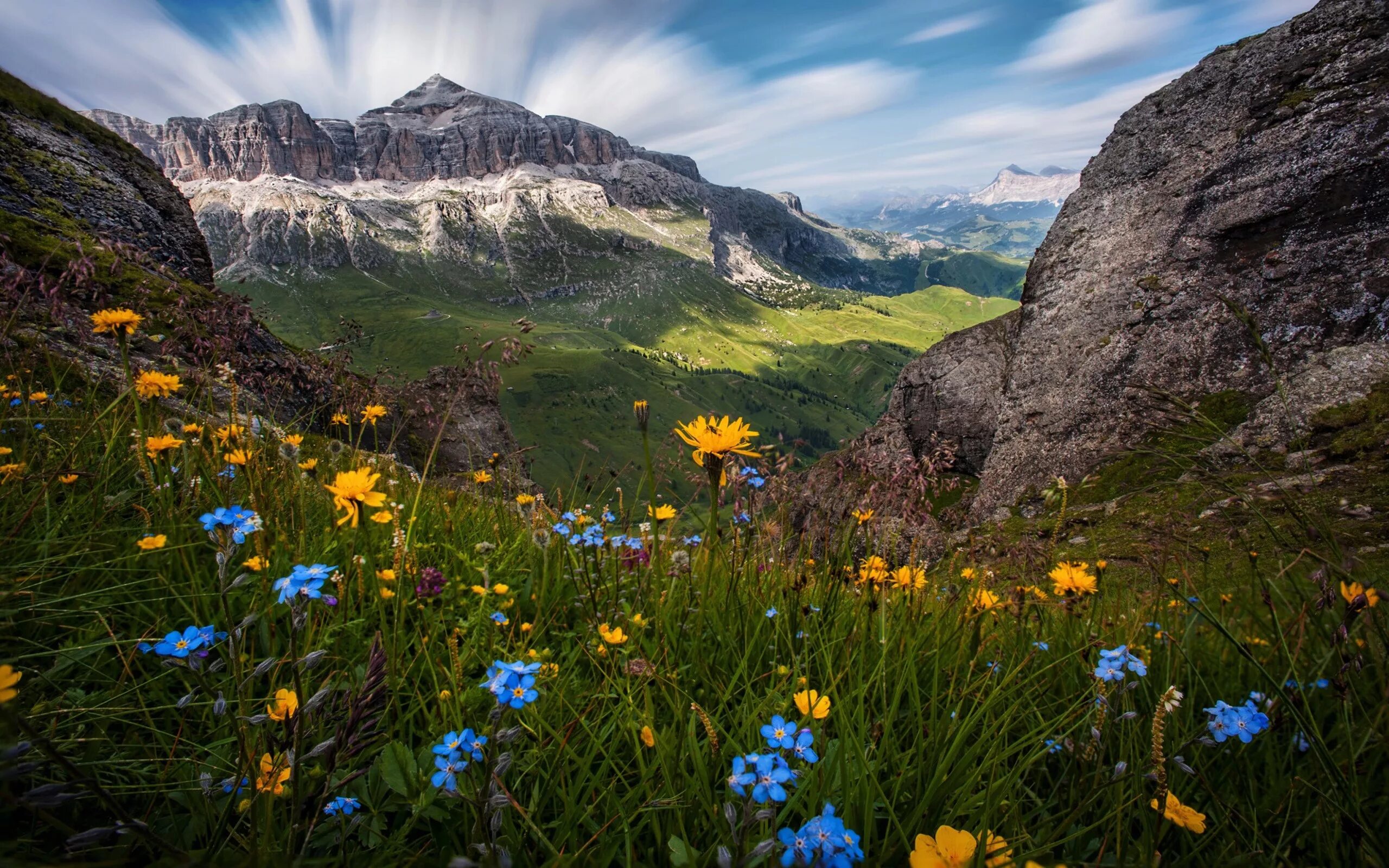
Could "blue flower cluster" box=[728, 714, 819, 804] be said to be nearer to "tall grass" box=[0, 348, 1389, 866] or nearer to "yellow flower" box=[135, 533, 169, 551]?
"tall grass" box=[0, 348, 1389, 866]

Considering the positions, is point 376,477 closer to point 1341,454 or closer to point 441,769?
point 441,769

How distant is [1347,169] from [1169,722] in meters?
22.1

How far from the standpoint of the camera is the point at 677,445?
3297 mm

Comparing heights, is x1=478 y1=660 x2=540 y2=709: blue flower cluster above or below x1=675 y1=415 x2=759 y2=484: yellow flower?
below

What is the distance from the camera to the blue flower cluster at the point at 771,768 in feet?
4.48

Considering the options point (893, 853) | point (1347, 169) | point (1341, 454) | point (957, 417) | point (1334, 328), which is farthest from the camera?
point (957, 417)

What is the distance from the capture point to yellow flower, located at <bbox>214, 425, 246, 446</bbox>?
10.7 feet

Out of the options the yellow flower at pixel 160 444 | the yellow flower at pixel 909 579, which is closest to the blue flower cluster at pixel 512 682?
the yellow flower at pixel 160 444

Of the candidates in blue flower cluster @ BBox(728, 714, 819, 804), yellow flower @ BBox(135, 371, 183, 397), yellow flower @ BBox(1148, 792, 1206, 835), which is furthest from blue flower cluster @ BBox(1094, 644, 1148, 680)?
yellow flower @ BBox(135, 371, 183, 397)

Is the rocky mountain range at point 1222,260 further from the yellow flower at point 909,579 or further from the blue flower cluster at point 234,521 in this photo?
the blue flower cluster at point 234,521

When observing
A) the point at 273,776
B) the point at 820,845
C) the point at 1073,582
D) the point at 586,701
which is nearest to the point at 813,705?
the point at 820,845

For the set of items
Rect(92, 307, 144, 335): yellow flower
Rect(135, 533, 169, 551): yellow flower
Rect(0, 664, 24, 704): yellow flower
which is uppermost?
Rect(92, 307, 144, 335): yellow flower

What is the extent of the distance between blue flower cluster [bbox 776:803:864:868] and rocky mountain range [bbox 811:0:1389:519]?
13.4 m

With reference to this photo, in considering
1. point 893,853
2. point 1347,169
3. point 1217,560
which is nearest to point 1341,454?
point 1217,560
